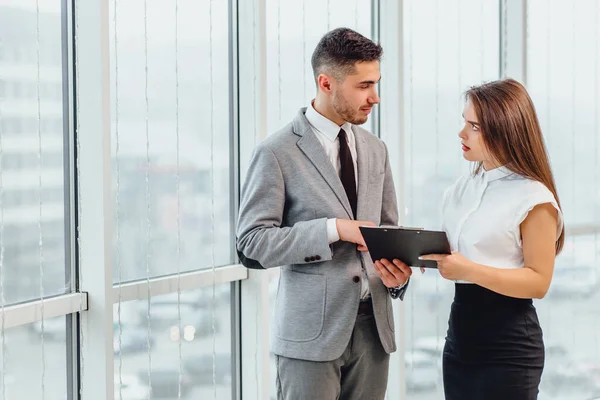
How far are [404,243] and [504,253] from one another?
0.31 m

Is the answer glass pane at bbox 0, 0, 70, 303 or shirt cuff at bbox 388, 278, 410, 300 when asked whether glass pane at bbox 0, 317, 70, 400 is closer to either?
glass pane at bbox 0, 0, 70, 303

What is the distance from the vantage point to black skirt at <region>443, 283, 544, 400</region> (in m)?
2.10

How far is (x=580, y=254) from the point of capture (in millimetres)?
4461

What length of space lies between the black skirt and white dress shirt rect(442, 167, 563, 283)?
11 centimetres

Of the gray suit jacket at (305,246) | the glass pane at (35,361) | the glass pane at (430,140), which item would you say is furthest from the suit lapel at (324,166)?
the glass pane at (430,140)

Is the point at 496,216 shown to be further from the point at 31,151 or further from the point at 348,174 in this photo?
the point at 31,151

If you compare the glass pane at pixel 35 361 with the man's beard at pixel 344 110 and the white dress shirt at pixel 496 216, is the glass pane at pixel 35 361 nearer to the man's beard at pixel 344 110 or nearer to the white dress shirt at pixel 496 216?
the man's beard at pixel 344 110

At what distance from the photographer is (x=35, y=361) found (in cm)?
219

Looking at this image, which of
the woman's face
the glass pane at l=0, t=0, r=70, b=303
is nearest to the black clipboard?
the woman's face

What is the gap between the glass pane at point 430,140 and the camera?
356cm

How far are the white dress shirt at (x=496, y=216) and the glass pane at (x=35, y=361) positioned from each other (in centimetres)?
124

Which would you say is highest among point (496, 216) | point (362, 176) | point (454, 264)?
point (362, 176)

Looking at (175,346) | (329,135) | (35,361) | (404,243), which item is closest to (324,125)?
(329,135)

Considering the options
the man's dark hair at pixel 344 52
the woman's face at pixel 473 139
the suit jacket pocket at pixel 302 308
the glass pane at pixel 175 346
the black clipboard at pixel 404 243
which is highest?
the man's dark hair at pixel 344 52
